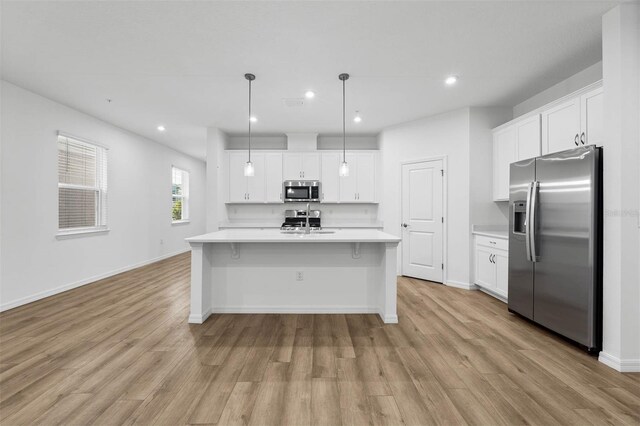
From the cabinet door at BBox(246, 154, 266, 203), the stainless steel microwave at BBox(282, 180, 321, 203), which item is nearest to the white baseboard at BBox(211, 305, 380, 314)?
the stainless steel microwave at BBox(282, 180, 321, 203)

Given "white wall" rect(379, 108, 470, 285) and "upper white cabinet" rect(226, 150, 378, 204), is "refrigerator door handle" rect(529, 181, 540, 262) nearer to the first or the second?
"white wall" rect(379, 108, 470, 285)

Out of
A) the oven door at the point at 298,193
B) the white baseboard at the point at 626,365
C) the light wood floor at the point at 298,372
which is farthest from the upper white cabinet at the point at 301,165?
the white baseboard at the point at 626,365

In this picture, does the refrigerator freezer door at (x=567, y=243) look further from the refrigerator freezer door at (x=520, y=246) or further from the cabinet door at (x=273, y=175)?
the cabinet door at (x=273, y=175)

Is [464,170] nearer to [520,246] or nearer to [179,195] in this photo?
[520,246]

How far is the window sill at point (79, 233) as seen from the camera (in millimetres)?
4126

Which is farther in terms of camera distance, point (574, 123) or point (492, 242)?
point (492, 242)

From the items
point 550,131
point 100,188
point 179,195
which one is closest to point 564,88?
point 550,131

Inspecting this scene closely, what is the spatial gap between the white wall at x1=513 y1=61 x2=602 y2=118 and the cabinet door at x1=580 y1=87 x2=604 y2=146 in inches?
27.4

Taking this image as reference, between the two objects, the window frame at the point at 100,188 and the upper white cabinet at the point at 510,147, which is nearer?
the upper white cabinet at the point at 510,147

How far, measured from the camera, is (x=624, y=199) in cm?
216

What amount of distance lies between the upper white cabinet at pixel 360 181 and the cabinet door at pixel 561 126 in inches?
113

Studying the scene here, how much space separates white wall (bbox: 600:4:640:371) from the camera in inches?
84.4

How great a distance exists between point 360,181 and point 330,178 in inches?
23.7

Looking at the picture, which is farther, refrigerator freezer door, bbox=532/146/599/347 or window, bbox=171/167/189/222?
window, bbox=171/167/189/222
